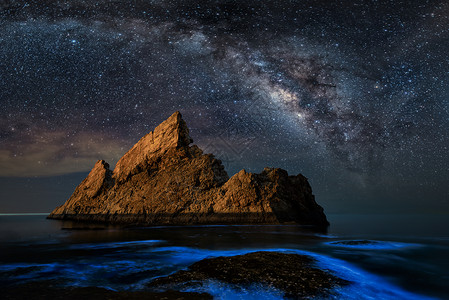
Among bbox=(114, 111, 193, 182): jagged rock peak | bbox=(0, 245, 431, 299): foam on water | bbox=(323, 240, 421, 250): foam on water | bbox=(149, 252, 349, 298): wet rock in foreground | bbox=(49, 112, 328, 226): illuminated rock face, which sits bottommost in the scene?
bbox=(323, 240, 421, 250): foam on water

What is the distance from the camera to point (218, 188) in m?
40.0

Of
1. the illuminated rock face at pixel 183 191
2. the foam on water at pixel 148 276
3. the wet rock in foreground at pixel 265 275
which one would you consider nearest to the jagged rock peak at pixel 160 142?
the illuminated rock face at pixel 183 191

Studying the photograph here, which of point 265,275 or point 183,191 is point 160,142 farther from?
point 265,275

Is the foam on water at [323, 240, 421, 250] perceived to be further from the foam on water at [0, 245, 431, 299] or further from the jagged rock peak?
the jagged rock peak

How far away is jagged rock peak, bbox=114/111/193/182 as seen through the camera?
149ft

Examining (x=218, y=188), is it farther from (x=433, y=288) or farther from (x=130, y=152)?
(x=433, y=288)

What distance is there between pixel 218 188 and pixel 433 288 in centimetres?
3231

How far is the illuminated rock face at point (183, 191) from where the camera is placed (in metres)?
37.3

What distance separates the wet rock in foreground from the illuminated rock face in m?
27.5

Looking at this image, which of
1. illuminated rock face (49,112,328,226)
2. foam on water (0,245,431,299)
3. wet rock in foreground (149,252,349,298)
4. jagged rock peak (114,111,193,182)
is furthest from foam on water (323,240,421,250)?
jagged rock peak (114,111,193,182)

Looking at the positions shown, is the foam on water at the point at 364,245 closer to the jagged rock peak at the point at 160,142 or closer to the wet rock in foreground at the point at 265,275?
the wet rock in foreground at the point at 265,275

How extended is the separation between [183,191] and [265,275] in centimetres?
3400

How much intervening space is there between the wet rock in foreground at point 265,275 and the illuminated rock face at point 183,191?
27.5m

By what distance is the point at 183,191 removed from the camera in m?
40.7
